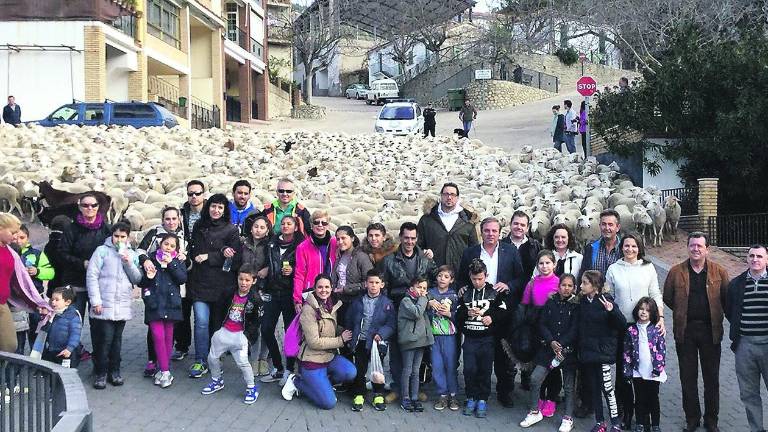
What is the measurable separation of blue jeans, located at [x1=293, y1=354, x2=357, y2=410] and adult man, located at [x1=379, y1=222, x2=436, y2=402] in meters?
0.43

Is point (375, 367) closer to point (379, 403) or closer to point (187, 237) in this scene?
point (379, 403)

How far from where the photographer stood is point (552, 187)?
1709 cm

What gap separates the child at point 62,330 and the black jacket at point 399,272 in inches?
110

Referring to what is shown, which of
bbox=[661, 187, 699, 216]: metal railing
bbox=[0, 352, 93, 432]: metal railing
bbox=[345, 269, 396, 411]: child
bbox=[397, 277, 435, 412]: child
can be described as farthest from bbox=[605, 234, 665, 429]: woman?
bbox=[661, 187, 699, 216]: metal railing

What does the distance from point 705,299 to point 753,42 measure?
12163 millimetres

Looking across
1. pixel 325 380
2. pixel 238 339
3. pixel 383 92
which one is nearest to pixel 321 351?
pixel 325 380

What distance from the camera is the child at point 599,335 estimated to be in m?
7.04

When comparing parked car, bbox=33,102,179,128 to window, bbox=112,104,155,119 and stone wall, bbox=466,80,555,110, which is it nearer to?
window, bbox=112,104,155,119

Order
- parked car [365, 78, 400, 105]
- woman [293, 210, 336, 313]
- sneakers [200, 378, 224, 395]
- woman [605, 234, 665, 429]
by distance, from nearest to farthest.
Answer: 1. woman [605, 234, 665, 429]
2. sneakers [200, 378, 224, 395]
3. woman [293, 210, 336, 313]
4. parked car [365, 78, 400, 105]

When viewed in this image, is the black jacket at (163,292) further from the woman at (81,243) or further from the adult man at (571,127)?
the adult man at (571,127)

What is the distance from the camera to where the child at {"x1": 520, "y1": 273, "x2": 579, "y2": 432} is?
7.20 meters

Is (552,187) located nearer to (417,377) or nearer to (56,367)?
(417,377)

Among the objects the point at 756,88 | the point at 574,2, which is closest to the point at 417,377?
the point at 756,88

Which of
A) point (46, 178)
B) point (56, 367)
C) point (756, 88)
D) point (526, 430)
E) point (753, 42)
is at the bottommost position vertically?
point (526, 430)
